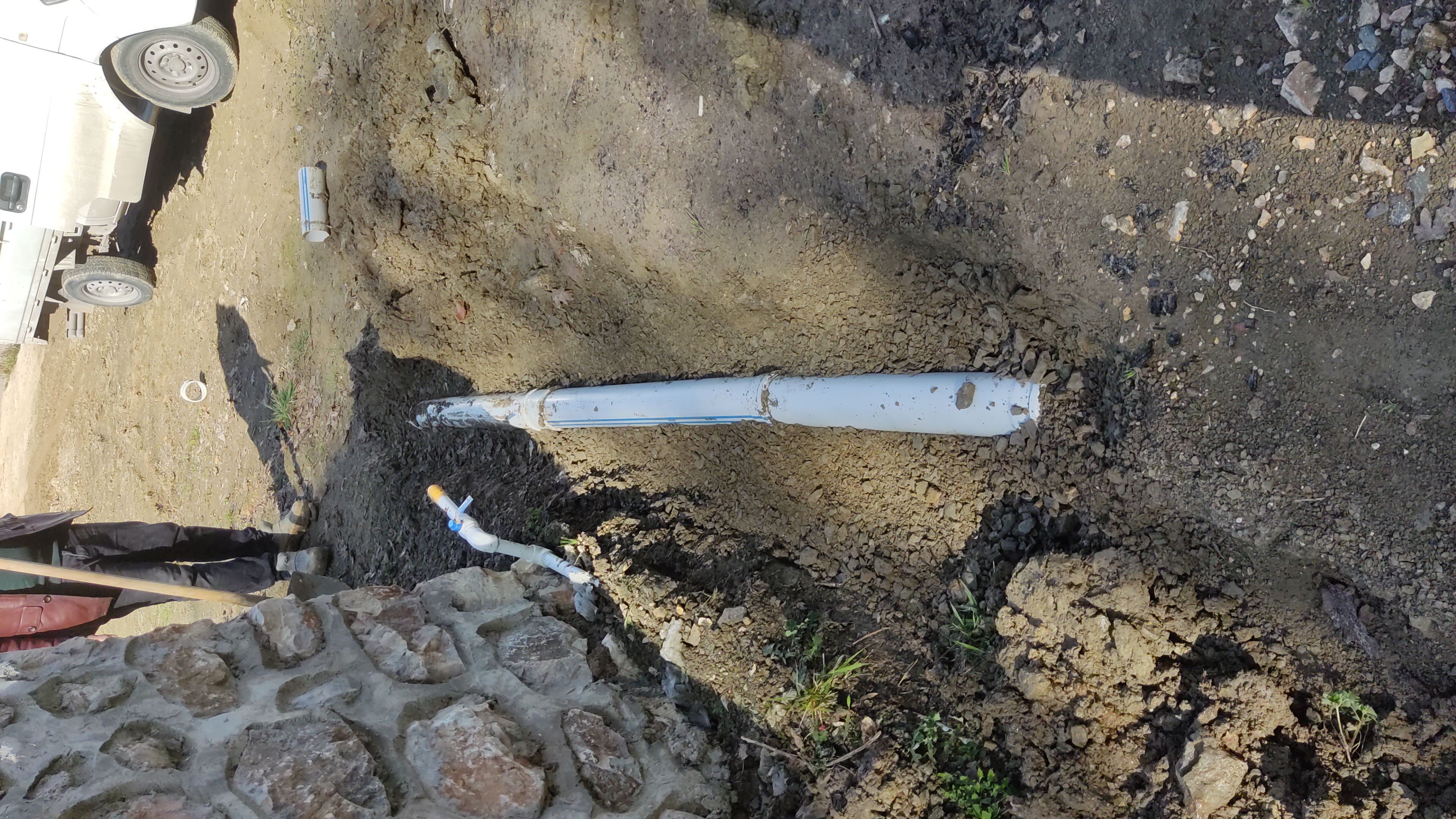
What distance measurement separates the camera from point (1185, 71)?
214 cm

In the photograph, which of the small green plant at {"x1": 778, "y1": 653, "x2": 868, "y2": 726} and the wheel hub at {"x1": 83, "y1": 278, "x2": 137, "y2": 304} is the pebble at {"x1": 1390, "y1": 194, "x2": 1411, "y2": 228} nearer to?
the small green plant at {"x1": 778, "y1": 653, "x2": 868, "y2": 726}

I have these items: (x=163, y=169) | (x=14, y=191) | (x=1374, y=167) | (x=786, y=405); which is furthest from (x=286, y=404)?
(x=1374, y=167)

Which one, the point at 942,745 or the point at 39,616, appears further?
the point at 39,616

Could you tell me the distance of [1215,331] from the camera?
2166mm

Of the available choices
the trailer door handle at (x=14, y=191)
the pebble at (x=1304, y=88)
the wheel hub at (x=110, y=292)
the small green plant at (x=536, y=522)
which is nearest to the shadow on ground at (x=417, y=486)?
the small green plant at (x=536, y=522)

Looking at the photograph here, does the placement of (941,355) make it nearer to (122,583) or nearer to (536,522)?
(536,522)

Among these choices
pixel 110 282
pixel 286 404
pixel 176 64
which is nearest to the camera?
pixel 286 404

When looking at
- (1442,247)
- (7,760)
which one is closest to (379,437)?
(7,760)

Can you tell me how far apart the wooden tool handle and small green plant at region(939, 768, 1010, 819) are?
2.96 m

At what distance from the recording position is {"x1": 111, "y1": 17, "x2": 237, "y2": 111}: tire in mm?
5270

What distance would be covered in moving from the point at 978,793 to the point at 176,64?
657 cm

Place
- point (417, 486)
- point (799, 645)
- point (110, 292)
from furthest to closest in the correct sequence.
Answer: point (110, 292) < point (417, 486) < point (799, 645)

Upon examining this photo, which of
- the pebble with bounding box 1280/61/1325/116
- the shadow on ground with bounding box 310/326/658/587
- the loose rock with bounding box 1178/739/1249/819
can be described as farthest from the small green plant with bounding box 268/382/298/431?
the pebble with bounding box 1280/61/1325/116

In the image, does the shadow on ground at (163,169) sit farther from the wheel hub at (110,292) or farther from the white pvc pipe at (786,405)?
the white pvc pipe at (786,405)
